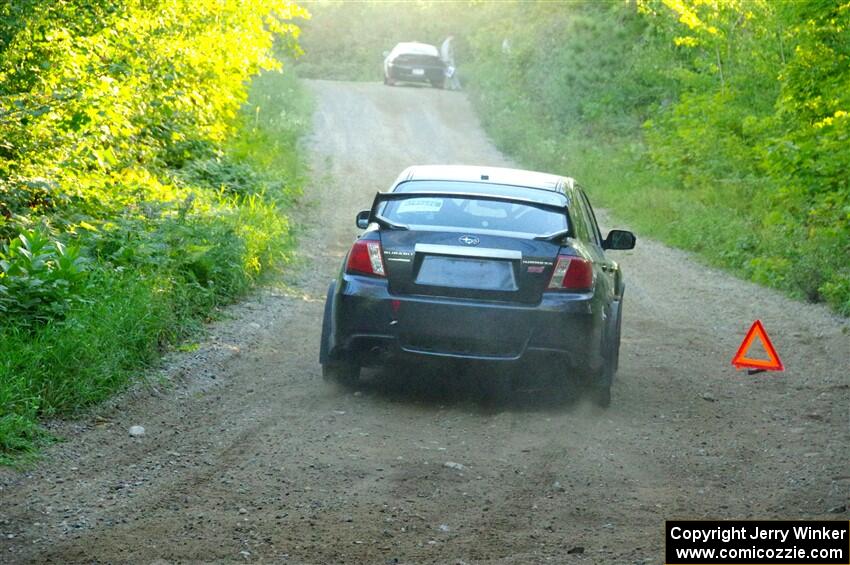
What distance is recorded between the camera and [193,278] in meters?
10.9

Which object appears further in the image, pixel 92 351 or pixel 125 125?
pixel 125 125

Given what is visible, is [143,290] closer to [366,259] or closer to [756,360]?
[366,259]

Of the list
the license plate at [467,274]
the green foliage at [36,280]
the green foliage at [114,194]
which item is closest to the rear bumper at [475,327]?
the license plate at [467,274]

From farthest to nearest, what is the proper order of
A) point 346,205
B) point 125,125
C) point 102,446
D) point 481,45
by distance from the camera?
point 481,45
point 346,205
point 125,125
point 102,446

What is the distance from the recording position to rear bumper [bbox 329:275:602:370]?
24.4ft

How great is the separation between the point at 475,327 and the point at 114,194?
6381mm

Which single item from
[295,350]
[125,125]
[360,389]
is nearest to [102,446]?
[360,389]

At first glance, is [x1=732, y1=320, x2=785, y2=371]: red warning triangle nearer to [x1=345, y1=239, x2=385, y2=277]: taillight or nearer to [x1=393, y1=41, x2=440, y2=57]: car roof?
[x1=345, y1=239, x2=385, y2=277]: taillight

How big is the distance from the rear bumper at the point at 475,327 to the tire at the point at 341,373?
1.58 ft

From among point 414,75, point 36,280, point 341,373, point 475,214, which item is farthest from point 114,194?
point 414,75

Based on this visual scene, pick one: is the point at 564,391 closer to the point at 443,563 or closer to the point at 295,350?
the point at 295,350

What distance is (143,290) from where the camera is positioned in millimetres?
9406

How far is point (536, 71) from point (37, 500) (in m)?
30.4

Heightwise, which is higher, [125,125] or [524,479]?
[125,125]
